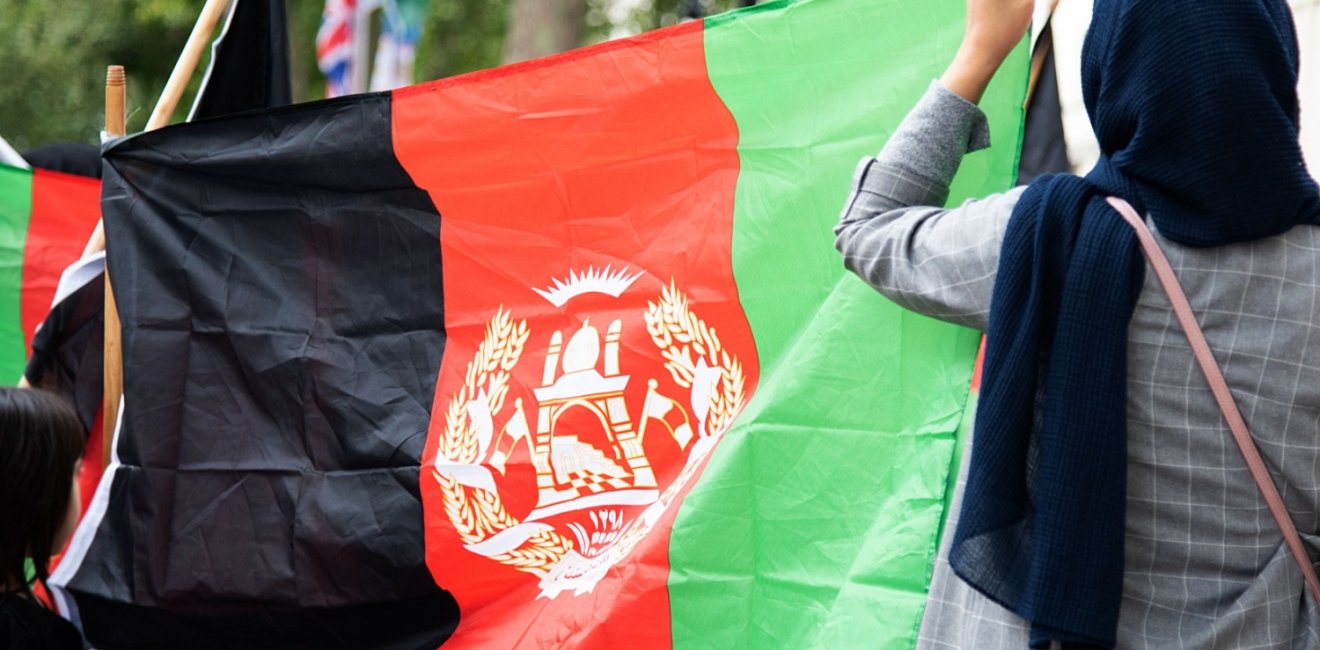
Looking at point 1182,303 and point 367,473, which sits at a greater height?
point 1182,303

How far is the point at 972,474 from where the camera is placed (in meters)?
1.58

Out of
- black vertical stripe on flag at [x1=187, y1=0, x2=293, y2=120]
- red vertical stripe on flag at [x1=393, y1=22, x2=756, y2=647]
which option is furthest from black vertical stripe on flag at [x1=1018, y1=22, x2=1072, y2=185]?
black vertical stripe on flag at [x1=187, y1=0, x2=293, y2=120]

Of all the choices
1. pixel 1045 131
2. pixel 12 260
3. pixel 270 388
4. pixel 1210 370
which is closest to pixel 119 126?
pixel 270 388

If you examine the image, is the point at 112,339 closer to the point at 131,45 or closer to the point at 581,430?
the point at 581,430

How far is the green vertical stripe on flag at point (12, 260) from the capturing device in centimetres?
393

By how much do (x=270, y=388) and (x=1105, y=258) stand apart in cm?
203

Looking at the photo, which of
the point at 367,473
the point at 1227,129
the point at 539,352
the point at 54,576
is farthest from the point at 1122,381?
the point at 54,576

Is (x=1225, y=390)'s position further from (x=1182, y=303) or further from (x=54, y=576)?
(x=54, y=576)

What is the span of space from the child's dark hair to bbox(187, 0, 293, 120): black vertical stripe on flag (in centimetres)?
100

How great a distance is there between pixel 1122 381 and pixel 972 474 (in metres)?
0.21

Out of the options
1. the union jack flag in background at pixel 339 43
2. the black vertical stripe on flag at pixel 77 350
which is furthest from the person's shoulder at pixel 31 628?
the union jack flag in background at pixel 339 43

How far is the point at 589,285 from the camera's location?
8.37 ft

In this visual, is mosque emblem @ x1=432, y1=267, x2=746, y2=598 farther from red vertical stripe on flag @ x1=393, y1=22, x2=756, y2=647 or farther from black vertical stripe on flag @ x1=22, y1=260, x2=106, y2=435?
black vertical stripe on flag @ x1=22, y1=260, x2=106, y2=435

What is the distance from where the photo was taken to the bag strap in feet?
4.88
